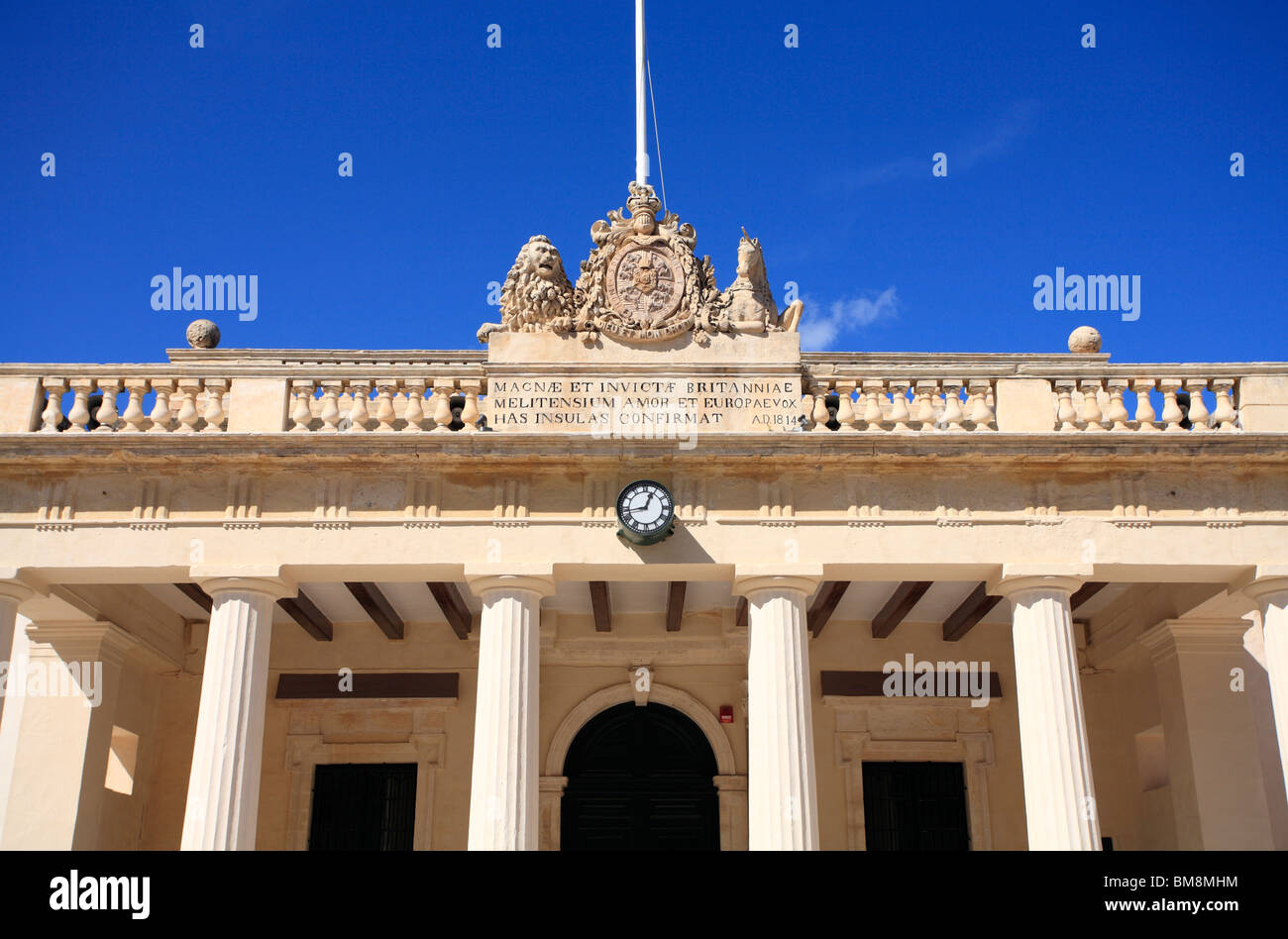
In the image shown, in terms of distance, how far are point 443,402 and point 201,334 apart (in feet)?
19.5

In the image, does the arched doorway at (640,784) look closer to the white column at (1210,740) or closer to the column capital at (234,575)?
the column capital at (234,575)

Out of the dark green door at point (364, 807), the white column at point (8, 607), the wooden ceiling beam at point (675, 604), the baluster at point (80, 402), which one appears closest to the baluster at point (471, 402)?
the wooden ceiling beam at point (675, 604)

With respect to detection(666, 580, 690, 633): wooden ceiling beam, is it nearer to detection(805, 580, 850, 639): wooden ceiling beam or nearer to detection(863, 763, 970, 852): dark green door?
detection(805, 580, 850, 639): wooden ceiling beam

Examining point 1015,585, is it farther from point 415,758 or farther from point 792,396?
point 415,758

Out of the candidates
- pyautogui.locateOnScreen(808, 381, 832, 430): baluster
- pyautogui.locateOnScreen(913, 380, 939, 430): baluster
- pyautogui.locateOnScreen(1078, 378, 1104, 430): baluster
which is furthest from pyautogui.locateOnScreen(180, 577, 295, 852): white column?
pyautogui.locateOnScreen(1078, 378, 1104, 430): baluster

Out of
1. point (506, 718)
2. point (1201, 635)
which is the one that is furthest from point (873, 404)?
point (1201, 635)

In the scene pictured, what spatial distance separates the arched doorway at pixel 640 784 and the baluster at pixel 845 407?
20.7ft

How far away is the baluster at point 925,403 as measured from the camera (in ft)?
50.0

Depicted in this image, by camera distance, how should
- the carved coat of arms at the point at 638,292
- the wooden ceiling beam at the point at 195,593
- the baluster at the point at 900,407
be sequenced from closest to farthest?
the baluster at the point at 900,407, the carved coat of arms at the point at 638,292, the wooden ceiling beam at the point at 195,593

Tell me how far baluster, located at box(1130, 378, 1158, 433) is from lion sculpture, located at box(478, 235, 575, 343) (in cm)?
708

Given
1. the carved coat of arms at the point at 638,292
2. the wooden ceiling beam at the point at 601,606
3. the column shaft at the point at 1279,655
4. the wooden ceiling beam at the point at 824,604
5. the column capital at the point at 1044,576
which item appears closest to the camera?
the column shaft at the point at 1279,655

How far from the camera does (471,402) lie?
1538 centimetres
